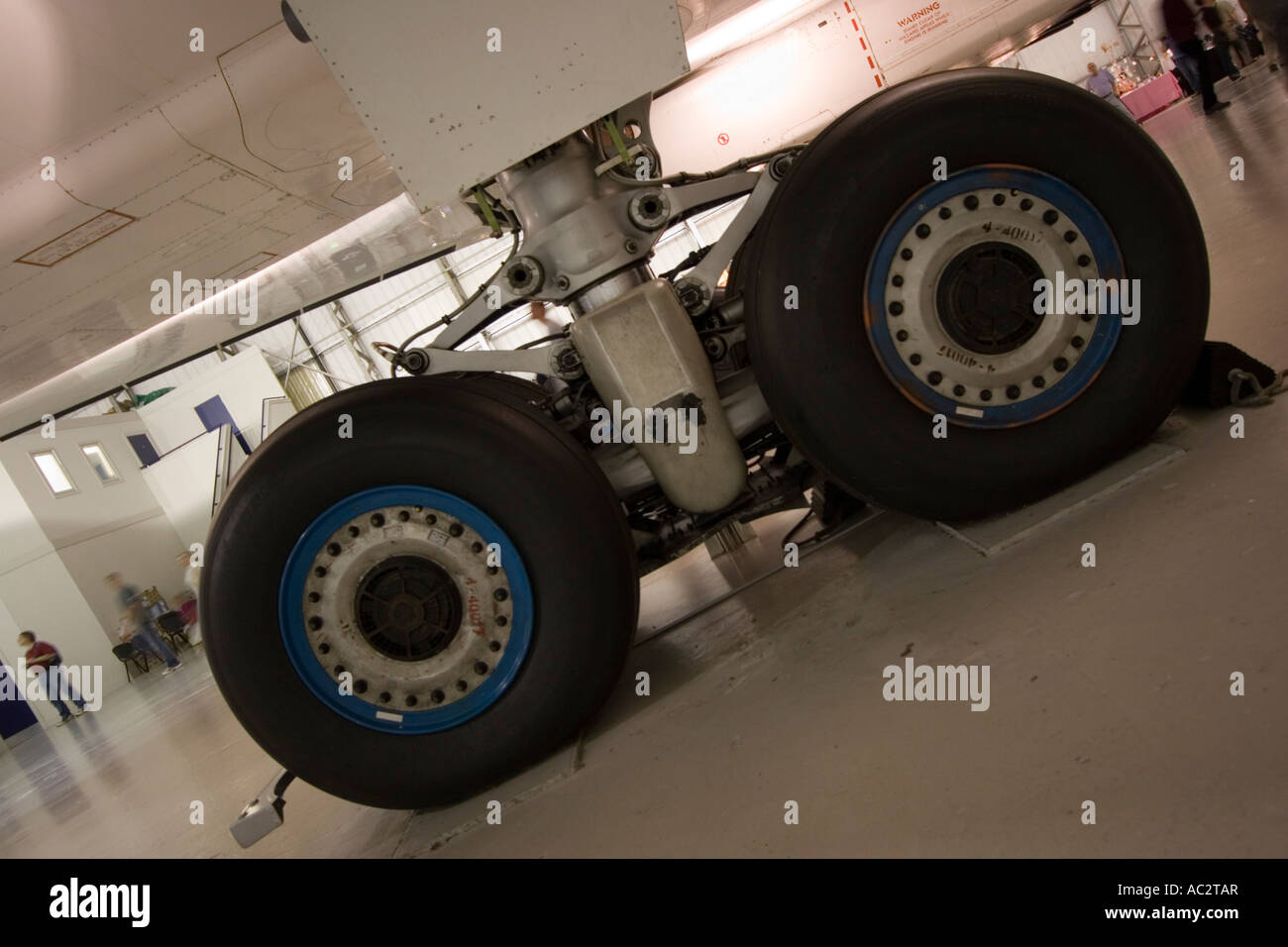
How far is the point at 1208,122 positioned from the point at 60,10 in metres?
11.9

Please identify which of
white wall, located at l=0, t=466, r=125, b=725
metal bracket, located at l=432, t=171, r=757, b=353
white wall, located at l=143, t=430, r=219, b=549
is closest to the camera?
metal bracket, located at l=432, t=171, r=757, b=353

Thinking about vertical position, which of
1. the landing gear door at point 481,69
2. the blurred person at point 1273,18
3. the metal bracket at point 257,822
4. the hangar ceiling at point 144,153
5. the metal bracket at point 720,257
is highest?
the hangar ceiling at point 144,153

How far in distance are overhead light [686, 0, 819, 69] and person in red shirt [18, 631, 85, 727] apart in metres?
13.7

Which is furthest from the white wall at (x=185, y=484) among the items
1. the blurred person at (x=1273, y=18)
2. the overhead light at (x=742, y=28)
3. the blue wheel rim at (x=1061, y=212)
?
the blurred person at (x=1273, y=18)

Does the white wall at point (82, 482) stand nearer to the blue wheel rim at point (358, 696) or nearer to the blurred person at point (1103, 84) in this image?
the blue wheel rim at point (358, 696)

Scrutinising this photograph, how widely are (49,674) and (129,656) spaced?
146 centimetres

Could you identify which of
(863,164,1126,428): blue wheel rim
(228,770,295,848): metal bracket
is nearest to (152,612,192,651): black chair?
(228,770,295,848): metal bracket

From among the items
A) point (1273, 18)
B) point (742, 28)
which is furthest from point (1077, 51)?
point (1273, 18)

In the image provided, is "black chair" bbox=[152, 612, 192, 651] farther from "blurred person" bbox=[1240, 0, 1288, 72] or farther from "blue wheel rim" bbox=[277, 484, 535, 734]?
"blurred person" bbox=[1240, 0, 1288, 72]

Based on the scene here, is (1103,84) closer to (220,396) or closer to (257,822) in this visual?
(220,396)

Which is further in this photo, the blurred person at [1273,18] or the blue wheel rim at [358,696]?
the blurred person at [1273,18]

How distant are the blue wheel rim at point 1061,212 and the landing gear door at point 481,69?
73 cm

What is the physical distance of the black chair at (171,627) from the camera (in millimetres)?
16453

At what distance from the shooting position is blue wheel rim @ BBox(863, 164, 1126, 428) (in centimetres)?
209
